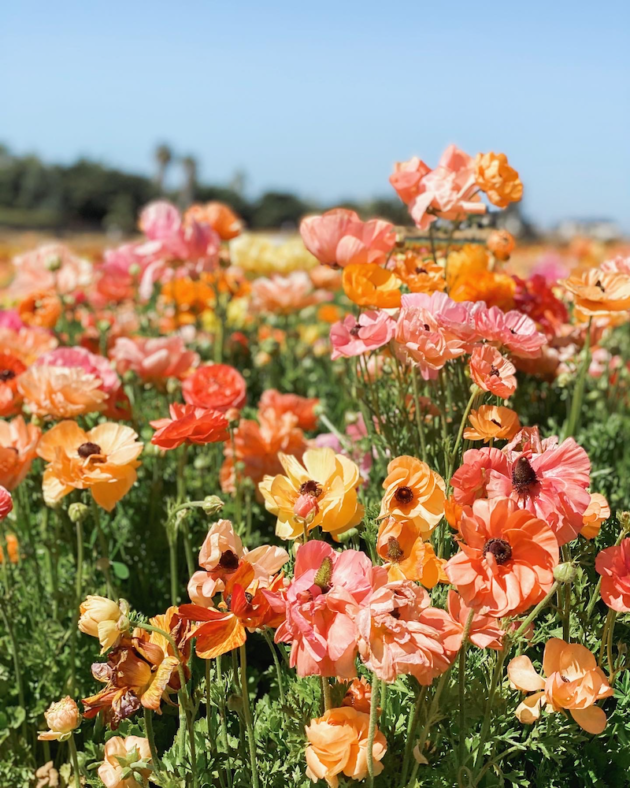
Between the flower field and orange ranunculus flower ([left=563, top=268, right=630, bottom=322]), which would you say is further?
orange ranunculus flower ([left=563, top=268, right=630, bottom=322])

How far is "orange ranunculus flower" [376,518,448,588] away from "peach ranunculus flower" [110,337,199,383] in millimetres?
1194

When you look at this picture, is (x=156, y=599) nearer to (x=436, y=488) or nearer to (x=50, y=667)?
(x=50, y=667)

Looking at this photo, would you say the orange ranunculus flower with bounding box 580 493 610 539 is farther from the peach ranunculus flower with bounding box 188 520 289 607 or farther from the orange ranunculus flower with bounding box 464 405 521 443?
the peach ranunculus flower with bounding box 188 520 289 607

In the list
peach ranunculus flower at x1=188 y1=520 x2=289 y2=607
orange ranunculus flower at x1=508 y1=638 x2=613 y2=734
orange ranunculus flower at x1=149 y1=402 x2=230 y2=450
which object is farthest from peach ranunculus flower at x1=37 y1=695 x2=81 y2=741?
orange ranunculus flower at x1=508 y1=638 x2=613 y2=734

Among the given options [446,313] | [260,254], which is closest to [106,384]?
[446,313]

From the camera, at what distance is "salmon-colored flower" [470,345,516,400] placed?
4.07ft

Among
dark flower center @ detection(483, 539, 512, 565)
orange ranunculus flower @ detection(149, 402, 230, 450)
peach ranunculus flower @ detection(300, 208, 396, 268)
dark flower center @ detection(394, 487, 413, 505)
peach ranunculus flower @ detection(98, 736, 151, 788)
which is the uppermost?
peach ranunculus flower @ detection(300, 208, 396, 268)

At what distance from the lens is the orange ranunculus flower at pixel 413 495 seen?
1087 millimetres

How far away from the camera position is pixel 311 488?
1.20 m

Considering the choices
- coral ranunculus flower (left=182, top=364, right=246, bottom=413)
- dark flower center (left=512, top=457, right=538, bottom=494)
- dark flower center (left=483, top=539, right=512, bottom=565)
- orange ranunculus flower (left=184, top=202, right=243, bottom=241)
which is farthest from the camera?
orange ranunculus flower (left=184, top=202, right=243, bottom=241)

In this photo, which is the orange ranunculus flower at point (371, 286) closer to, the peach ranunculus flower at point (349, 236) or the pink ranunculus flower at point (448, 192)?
the peach ranunculus flower at point (349, 236)

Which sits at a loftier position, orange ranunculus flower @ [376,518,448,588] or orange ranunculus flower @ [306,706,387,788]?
orange ranunculus flower @ [376,518,448,588]

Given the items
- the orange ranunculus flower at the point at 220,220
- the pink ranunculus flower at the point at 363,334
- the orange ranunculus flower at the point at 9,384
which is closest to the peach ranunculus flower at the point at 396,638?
the pink ranunculus flower at the point at 363,334

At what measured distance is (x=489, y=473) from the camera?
41.9 inches
